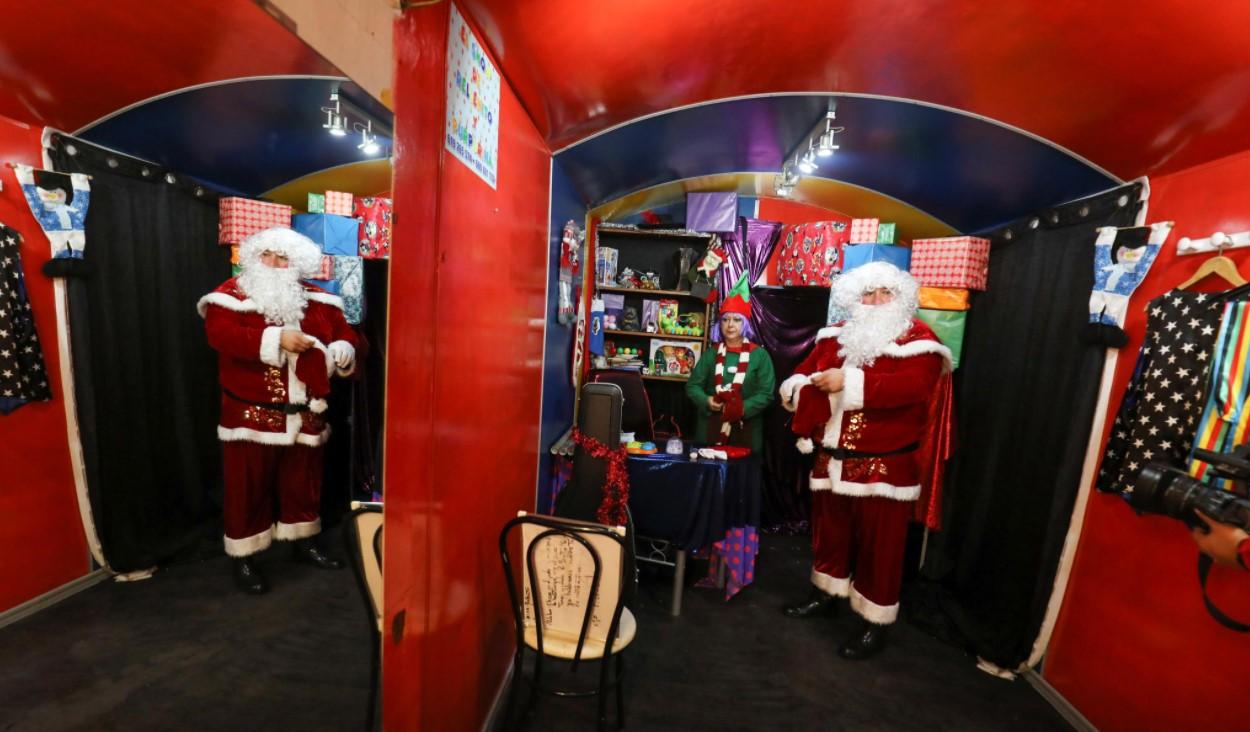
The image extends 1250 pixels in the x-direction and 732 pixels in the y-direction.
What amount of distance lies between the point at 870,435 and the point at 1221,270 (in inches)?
46.0

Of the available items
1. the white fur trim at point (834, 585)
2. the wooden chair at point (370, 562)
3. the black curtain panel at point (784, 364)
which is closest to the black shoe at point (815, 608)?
the white fur trim at point (834, 585)

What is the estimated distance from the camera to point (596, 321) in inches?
127

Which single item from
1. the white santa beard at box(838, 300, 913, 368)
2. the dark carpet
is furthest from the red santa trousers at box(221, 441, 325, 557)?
the white santa beard at box(838, 300, 913, 368)

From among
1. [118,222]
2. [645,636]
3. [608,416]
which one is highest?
[118,222]

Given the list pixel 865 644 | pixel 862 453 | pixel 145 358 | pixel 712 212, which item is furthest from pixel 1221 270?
pixel 145 358

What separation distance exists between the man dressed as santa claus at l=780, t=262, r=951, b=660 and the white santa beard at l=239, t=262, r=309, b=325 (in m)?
2.03

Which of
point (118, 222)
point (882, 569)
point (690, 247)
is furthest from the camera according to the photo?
point (690, 247)

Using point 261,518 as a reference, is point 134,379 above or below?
above

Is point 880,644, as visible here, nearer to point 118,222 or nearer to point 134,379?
point 134,379

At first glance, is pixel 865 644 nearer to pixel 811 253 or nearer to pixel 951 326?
pixel 951 326

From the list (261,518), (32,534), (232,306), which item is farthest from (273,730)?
(232,306)

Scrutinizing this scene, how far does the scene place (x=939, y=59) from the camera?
4.64ft

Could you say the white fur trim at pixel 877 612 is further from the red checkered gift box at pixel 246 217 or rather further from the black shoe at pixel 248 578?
the red checkered gift box at pixel 246 217

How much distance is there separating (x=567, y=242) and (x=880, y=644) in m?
2.47
